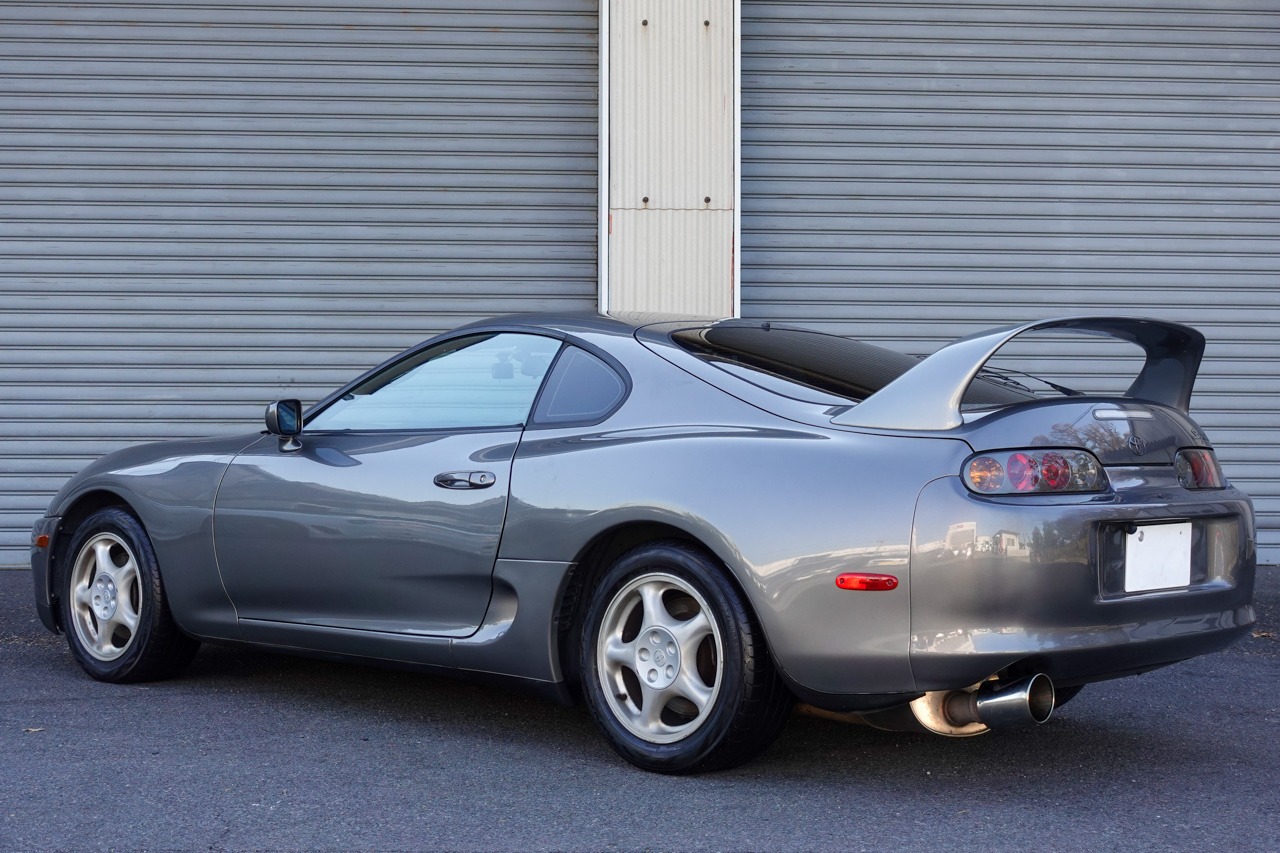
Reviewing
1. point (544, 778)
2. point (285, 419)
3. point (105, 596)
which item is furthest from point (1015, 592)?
point (105, 596)

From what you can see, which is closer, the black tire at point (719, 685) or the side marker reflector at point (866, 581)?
the side marker reflector at point (866, 581)

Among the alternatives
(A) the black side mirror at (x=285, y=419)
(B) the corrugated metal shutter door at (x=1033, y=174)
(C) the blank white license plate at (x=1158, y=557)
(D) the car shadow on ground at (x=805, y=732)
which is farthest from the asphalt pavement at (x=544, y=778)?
(B) the corrugated metal shutter door at (x=1033, y=174)

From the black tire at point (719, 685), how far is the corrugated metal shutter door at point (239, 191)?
4.74 meters

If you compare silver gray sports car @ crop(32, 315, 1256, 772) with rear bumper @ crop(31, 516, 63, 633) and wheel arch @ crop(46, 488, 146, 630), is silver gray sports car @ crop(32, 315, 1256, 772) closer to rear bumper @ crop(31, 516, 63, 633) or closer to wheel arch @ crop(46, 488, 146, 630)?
wheel arch @ crop(46, 488, 146, 630)

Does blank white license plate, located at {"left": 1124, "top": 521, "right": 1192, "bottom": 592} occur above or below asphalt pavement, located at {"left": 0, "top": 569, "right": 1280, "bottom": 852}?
above

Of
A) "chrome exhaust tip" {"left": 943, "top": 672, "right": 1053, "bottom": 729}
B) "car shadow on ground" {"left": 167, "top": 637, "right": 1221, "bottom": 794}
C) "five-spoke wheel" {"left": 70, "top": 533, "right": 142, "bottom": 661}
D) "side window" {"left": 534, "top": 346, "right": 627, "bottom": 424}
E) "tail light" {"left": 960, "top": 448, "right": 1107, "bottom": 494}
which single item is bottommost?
"car shadow on ground" {"left": 167, "top": 637, "right": 1221, "bottom": 794}

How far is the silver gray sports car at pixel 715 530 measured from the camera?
3000mm

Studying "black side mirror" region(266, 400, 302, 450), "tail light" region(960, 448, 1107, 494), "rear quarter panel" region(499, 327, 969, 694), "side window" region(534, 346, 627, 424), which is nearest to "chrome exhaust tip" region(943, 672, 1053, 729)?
"rear quarter panel" region(499, 327, 969, 694)

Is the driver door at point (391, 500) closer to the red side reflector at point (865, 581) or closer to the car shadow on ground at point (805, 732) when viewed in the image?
the car shadow on ground at point (805, 732)

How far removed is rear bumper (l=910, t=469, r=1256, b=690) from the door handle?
4.35 feet

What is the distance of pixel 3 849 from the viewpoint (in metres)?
2.80

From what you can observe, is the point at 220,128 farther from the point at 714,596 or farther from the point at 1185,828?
the point at 1185,828

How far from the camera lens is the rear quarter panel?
119 inches

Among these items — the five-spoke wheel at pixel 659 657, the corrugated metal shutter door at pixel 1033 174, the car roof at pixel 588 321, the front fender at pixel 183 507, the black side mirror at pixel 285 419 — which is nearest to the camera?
the five-spoke wheel at pixel 659 657
